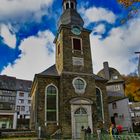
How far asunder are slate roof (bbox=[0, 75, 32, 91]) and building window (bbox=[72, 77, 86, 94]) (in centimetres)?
3464

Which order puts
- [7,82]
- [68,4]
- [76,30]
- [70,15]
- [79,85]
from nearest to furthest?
[79,85], [76,30], [70,15], [68,4], [7,82]

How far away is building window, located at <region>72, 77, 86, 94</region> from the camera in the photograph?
22906 millimetres

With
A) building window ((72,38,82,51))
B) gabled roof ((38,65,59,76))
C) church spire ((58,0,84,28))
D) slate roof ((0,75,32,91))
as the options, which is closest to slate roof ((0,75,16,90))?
slate roof ((0,75,32,91))

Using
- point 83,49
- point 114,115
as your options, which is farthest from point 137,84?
point 83,49

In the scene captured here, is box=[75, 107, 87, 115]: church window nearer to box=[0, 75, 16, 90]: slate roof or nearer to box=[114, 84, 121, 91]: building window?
box=[114, 84, 121, 91]: building window

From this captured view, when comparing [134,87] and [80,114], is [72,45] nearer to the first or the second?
[80,114]

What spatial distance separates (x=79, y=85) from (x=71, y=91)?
1.41 m

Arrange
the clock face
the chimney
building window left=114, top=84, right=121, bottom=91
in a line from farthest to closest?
1. the chimney
2. building window left=114, top=84, right=121, bottom=91
3. the clock face

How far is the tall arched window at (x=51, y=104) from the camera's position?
70.8 ft

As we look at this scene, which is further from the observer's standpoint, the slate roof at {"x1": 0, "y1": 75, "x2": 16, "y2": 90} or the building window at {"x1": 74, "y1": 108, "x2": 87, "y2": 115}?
the slate roof at {"x1": 0, "y1": 75, "x2": 16, "y2": 90}

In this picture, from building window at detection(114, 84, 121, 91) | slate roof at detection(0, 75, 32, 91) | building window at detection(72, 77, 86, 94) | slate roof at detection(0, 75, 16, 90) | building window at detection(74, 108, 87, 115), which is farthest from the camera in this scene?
slate roof at detection(0, 75, 32, 91)

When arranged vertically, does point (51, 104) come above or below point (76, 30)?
below

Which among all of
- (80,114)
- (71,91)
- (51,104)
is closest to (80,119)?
(80,114)

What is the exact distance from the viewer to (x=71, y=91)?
885 inches
